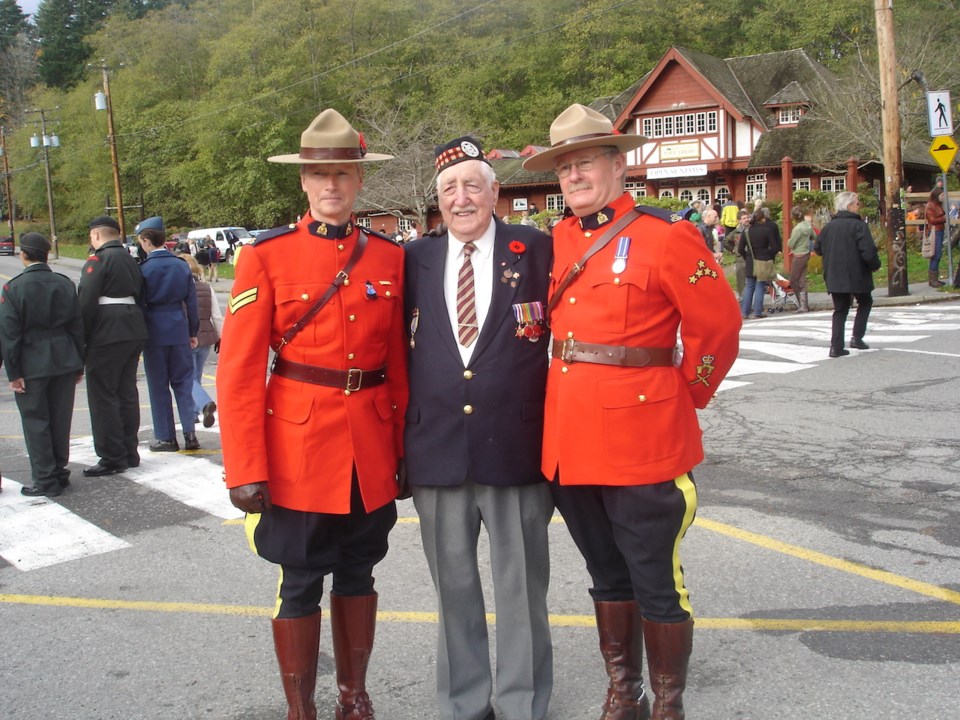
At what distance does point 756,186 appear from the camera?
46.0 meters

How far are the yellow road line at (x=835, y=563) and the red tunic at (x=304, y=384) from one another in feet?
8.71

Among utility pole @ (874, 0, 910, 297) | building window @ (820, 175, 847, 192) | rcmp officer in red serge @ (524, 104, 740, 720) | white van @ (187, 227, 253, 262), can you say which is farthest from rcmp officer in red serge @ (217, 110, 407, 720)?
white van @ (187, 227, 253, 262)

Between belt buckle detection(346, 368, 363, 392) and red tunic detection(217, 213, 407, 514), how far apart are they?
0.02 m

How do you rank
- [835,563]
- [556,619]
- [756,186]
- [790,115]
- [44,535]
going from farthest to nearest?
1. [756,186]
2. [790,115]
3. [44,535]
4. [835,563]
5. [556,619]

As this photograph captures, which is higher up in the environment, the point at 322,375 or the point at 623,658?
the point at 322,375

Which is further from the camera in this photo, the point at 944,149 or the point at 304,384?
the point at 944,149

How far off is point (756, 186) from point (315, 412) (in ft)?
149

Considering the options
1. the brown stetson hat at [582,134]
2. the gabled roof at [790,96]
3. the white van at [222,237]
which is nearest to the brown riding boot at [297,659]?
the brown stetson hat at [582,134]

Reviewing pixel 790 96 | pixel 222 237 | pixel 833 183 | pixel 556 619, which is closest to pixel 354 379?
pixel 556 619

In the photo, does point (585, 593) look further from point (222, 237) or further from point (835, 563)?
point (222, 237)

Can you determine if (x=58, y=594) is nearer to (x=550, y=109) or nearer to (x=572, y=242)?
(x=572, y=242)

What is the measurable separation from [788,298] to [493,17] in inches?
2092

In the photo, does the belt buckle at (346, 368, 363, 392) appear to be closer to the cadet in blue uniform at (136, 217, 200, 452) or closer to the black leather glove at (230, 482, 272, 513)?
the black leather glove at (230, 482, 272, 513)

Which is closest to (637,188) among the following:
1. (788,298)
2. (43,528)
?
(788,298)
